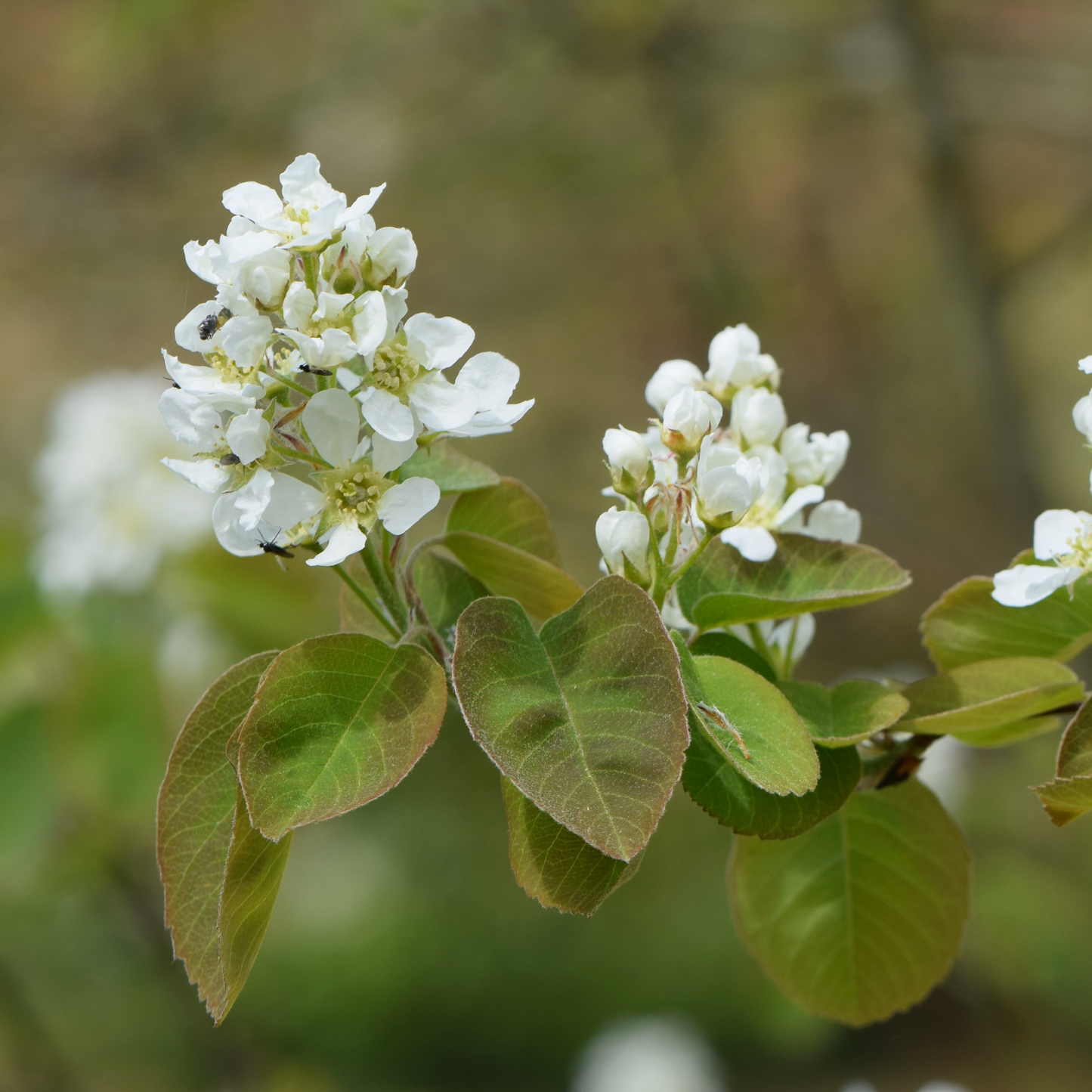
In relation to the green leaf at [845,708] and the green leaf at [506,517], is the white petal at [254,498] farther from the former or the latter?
the green leaf at [845,708]

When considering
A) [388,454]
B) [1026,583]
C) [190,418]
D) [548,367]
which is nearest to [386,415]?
[388,454]

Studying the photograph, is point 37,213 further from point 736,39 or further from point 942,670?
point 942,670

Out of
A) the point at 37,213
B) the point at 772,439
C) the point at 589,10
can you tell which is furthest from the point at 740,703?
the point at 37,213

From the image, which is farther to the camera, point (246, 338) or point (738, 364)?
point (738, 364)

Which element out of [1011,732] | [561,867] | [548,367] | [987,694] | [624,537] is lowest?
[548,367]

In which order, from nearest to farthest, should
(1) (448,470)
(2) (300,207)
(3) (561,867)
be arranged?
(3) (561,867) < (2) (300,207) < (1) (448,470)

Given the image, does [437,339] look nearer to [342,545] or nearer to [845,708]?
[342,545]
